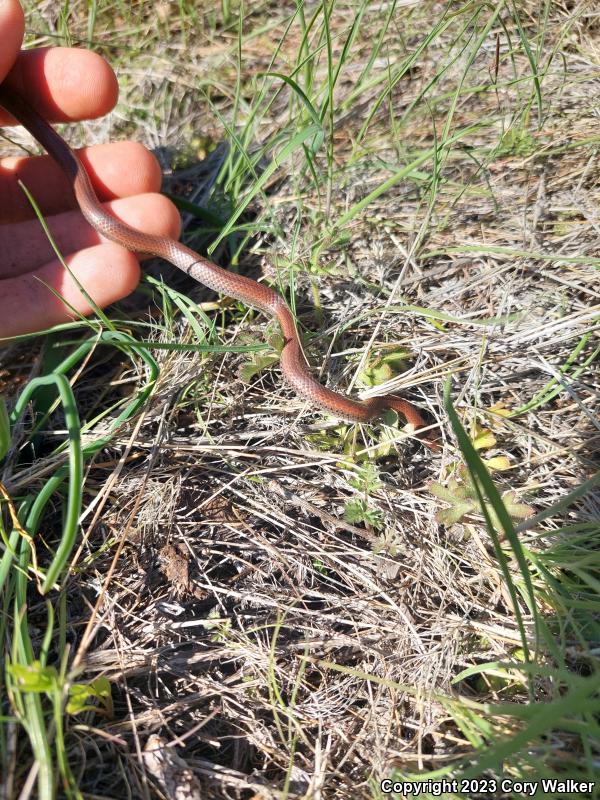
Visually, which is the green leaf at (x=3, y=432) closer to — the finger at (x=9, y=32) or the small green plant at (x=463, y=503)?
the small green plant at (x=463, y=503)

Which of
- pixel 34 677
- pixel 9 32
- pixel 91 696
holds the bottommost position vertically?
pixel 91 696

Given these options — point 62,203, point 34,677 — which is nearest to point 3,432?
point 34,677

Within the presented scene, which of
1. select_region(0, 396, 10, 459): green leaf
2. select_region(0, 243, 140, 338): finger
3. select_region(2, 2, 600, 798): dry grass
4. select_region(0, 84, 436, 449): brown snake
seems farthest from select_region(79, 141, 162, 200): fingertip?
select_region(0, 396, 10, 459): green leaf

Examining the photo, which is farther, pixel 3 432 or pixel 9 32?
pixel 9 32

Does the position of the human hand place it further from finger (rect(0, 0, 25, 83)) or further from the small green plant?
the small green plant

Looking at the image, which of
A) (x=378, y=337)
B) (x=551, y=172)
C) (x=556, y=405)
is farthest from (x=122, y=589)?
(x=551, y=172)

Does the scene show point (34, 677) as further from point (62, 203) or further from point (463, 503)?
point (62, 203)
